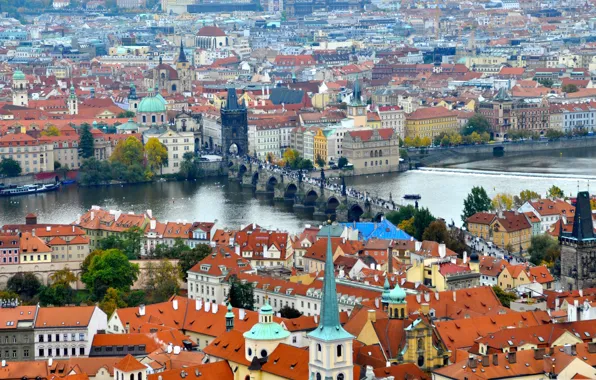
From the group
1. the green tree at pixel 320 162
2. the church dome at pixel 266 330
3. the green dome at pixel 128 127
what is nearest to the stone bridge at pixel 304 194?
the green tree at pixel 320 162

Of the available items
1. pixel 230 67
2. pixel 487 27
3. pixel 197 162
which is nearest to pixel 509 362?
pixel 197 162

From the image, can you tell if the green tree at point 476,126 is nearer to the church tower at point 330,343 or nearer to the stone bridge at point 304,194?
the stone bridge at point 304,194

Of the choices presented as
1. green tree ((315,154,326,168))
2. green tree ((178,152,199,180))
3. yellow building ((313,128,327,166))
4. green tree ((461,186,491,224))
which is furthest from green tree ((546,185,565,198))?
green tree ((178,152,199,180))

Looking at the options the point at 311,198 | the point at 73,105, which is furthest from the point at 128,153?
the point at 73,105

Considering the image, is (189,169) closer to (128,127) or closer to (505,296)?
(128,127)

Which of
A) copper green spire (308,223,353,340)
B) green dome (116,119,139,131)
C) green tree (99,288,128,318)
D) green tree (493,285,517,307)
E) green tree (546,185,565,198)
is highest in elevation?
copper green spire (308,223,353,340)

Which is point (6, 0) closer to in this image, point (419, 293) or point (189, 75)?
point (189, 75)

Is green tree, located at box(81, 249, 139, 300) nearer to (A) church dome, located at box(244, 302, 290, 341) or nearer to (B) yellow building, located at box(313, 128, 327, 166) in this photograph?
(A) church dome, located at box(244, 302, 290, 341)
